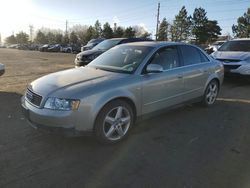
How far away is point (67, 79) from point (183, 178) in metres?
2.34

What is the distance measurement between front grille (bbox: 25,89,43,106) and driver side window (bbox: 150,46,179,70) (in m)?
2.07

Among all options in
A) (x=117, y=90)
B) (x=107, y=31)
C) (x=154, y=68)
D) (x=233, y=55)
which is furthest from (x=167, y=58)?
(x=107, y=31)

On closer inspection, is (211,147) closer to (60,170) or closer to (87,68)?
(60,170)

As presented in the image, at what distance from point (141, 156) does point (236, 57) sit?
22.8 feet

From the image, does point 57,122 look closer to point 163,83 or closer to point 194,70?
point 163,83

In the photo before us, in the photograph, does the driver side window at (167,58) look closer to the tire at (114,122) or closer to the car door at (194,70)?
the car door at (194,70)

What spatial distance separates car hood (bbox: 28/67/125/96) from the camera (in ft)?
12.9

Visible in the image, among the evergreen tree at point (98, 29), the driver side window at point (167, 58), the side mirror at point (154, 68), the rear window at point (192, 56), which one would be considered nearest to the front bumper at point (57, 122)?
the side mirror at point (154, 68)

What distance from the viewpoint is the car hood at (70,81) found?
3.94 meters

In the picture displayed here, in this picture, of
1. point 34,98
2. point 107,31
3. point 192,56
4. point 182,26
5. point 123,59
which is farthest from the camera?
point 107,31

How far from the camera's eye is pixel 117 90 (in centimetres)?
410

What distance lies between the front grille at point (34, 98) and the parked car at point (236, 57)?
286 inches

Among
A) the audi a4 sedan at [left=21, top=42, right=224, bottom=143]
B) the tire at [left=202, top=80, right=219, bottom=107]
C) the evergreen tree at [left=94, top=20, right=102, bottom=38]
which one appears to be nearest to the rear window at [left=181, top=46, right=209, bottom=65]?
the audi a4 sedan at [left=21, top=42, right=224, bottom=143]

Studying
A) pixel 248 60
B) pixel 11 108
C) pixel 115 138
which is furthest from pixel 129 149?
pixel 248 60
